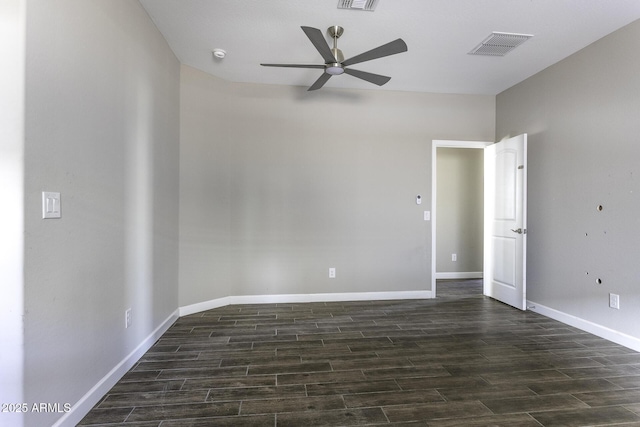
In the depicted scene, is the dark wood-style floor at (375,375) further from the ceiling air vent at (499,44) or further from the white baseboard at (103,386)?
the ceiling air vent at (499,44)

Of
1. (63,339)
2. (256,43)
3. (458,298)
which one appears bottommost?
(458,298)

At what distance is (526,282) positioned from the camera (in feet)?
12.2

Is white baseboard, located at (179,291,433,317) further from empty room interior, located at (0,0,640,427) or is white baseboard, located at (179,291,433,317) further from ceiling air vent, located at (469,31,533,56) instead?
ceiling air vent, located at (469,31,533,56)

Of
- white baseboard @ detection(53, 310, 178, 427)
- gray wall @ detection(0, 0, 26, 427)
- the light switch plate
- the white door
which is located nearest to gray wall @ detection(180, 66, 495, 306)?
the white door

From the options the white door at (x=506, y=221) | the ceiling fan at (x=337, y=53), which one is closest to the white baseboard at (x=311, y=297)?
the white door at (x=506, y=221)

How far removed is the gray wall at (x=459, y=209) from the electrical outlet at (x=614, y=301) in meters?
2.80

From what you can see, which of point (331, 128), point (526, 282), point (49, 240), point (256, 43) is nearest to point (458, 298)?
point (526, 282)

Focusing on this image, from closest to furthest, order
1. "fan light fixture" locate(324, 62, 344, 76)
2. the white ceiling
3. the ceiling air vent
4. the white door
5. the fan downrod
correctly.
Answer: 1. the white ceiling
2. "fan light fixture" locate(324, 62, 344, 76)
3. the fan downrod
4. the ceiling air vent
5. the white door

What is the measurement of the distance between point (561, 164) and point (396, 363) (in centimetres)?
276

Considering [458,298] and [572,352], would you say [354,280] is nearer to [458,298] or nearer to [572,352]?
[458,298]

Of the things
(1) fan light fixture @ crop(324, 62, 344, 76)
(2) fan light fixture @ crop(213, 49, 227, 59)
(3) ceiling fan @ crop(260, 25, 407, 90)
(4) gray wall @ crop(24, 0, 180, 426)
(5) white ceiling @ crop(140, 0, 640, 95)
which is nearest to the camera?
(4) gray wall @ crop(24, 0, 180, 426)

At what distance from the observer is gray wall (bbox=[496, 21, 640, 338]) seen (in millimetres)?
2641

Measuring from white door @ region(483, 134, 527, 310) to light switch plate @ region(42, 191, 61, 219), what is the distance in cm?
415

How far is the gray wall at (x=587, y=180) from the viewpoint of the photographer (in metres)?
2.64
